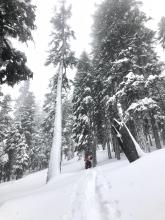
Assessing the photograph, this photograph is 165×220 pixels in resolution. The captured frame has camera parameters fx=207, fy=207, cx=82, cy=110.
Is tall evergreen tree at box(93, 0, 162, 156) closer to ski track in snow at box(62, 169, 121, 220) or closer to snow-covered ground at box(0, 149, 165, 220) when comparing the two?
snow-covered ground at box(0, 149, 165, 220)

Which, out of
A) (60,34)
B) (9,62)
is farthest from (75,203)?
(60,34)

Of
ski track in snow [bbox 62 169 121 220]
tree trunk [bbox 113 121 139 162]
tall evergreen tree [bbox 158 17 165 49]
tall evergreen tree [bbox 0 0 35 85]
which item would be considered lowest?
ski track in snow [bbox 62 169 121 220]

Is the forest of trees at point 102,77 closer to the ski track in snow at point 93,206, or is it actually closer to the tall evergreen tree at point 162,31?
the tall evergreen tree at point 162,31

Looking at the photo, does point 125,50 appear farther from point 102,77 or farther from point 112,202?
point 112,202

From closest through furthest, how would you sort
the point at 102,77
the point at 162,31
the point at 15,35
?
the point at 15,35 → the point at 102,77 → the point at 162,31

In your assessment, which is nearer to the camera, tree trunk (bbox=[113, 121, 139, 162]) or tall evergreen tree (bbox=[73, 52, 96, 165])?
tree trunk (bbox=[113, 121, 139, 162])

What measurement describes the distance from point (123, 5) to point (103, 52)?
3656 millimetres

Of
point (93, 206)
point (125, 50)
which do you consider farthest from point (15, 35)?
point (125, 50)

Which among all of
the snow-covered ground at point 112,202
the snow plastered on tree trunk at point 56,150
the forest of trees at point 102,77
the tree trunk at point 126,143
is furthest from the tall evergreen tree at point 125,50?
the snow-covered ground at point 112,202

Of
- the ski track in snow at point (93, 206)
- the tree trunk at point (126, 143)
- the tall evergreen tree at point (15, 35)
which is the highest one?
the tall evergreen tree at point (15, 35)

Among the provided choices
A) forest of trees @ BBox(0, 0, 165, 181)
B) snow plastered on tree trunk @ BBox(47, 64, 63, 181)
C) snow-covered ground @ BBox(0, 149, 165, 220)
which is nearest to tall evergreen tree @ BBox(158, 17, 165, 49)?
forest of trees @ BBox(0, 0, 165, 181)

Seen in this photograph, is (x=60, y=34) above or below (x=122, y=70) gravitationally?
above

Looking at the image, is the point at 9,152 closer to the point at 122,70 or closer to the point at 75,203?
the point at 122,70

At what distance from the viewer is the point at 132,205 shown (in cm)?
402
